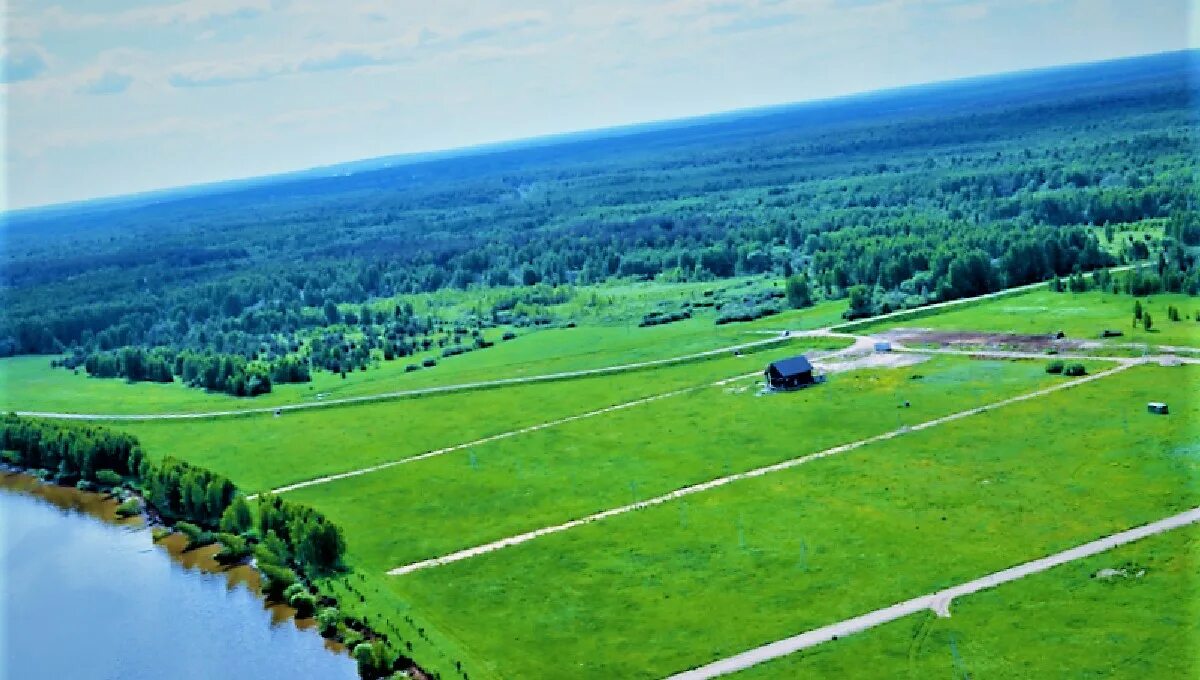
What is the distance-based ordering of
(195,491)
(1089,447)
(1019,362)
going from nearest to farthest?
(1089,447) < (195,491) < (1019,362)

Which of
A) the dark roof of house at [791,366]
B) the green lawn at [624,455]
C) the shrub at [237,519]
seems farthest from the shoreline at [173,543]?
the dark roof of house at [791,366]

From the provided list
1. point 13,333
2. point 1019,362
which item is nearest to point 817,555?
point 1019,362

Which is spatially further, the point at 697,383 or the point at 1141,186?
the point at 1141,186

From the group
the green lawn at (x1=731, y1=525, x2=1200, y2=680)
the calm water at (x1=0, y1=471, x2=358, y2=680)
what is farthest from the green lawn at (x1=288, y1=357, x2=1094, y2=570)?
the green lawn at (x1=731, y1=525, x2=1200, y2=680)

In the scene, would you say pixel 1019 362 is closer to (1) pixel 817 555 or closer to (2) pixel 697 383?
(2) pixel 697 383

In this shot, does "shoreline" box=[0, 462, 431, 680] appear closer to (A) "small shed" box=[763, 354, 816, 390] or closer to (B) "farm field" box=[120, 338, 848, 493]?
(B) "farm field" box=[120, 338, 848, 493]

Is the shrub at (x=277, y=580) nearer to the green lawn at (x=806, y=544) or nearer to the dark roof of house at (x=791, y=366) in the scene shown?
the green lawn at (x=806, y=544)
